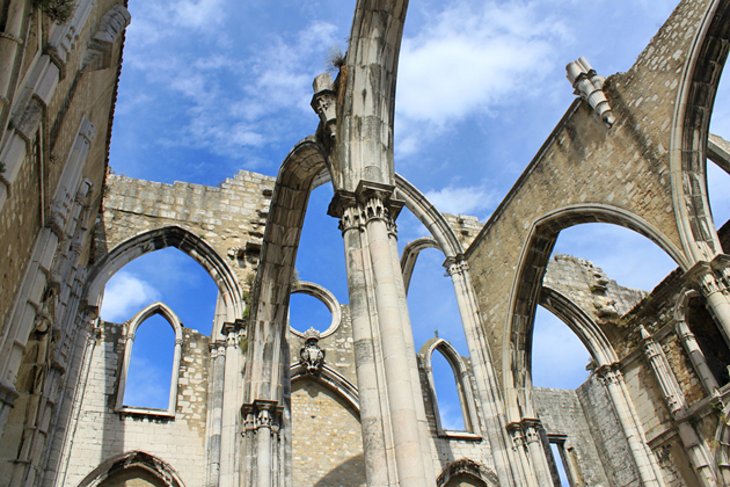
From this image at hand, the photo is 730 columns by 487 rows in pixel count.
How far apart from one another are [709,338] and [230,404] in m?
→ 8.71

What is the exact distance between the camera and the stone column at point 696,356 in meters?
9.75

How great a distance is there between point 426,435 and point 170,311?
760 cm

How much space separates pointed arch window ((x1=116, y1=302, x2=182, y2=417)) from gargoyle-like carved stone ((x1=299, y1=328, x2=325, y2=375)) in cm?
249

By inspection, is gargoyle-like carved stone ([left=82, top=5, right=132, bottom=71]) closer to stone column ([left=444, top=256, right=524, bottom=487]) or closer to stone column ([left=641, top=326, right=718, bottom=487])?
stone column ([left=444, top=256, right=524, bottom=487])

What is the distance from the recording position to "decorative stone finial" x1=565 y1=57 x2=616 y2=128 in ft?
30.1

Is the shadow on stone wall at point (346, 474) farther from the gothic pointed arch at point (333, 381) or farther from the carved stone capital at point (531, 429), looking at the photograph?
the carved stone capital at point (531, 429)

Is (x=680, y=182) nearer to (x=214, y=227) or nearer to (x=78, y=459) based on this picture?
(x=214, y=227)

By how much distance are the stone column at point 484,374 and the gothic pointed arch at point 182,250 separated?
151 inches

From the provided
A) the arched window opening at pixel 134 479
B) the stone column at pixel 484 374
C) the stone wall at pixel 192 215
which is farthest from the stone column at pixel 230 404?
the stone column at pixel 484 374

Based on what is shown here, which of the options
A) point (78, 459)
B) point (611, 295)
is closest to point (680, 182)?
point (611, 295)

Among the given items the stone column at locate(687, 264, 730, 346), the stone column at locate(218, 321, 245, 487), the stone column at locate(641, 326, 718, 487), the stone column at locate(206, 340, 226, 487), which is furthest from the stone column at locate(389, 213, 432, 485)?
the stone column at locate(641, 326, 718, 487)

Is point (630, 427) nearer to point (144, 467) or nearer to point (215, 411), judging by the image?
point (215, 411)

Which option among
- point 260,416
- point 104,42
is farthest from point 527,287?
point 104,42

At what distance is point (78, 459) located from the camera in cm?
906
